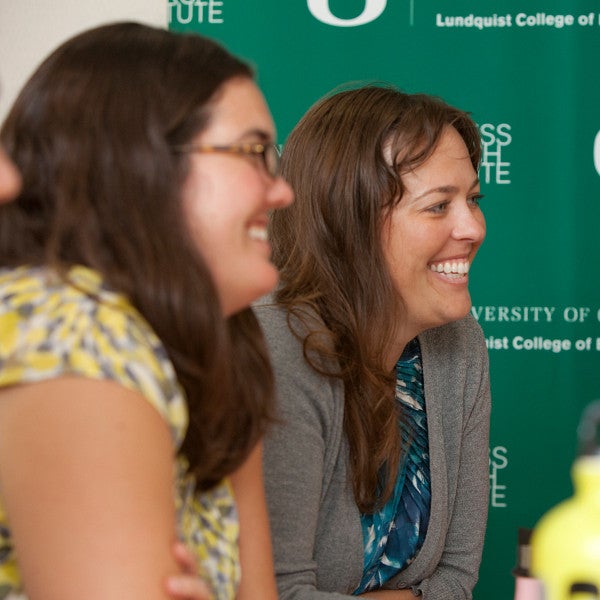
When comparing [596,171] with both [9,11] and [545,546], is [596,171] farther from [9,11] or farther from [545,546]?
[545,546]

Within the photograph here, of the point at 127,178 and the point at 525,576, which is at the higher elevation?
the point at 127,178

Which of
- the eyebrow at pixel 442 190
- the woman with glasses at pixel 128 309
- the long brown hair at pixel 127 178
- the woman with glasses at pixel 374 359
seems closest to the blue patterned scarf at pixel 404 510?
the woman with glasses at pixel 374 359

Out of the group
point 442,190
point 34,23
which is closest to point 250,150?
point 442,190

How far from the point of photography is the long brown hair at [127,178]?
0.96 meters

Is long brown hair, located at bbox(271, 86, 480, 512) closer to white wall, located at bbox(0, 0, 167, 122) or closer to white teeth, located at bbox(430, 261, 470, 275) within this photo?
white teeth, located at bbox(430, 261, 470, 275)

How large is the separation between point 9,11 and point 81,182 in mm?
2262

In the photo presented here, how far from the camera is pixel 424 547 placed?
5.55ft

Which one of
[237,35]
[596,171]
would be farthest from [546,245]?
[237,35]

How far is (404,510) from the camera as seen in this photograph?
1.71m

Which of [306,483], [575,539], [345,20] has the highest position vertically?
[345,20]

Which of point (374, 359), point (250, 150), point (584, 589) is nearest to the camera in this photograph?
point (584, 589)

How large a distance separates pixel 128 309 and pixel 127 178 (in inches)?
5.0

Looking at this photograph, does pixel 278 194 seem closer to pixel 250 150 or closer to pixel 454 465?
pixel 250 150

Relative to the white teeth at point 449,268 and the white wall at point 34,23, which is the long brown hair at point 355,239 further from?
the white wall at point 34,23
